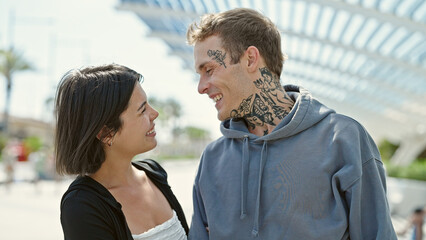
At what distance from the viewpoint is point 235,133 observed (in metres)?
2.67

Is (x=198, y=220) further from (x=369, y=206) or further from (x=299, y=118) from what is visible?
(x=369, y=206)

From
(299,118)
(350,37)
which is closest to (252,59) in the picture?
(299,118)

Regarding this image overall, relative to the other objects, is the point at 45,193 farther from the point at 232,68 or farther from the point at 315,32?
the point at 232,68

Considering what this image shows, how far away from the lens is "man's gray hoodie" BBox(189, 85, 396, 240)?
7.38ft

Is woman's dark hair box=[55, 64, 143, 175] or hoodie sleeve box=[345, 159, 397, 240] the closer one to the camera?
hoodie sleeve box=[345, 159, 397, 240]

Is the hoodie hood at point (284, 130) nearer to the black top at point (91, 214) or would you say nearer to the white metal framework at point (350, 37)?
the black top at point (91, 214)

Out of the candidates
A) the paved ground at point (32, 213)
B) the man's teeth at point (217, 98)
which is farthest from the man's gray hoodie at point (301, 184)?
the paved ground at point (32, 213)

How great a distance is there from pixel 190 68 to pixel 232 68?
22.2m

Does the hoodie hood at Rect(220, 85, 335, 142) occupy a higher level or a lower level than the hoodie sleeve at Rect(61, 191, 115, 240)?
higher

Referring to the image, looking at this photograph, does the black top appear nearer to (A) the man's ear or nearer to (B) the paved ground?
(A) the man's ear

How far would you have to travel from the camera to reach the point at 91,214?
2492 mm

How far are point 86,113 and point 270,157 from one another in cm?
102

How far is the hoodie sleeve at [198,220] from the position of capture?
2637 mm

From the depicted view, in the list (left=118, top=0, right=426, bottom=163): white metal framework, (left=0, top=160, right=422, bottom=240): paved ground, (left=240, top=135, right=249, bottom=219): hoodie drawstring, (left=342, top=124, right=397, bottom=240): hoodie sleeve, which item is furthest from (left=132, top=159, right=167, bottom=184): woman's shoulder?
(left=0, top=160, right=422, bottom=240): paved ground
